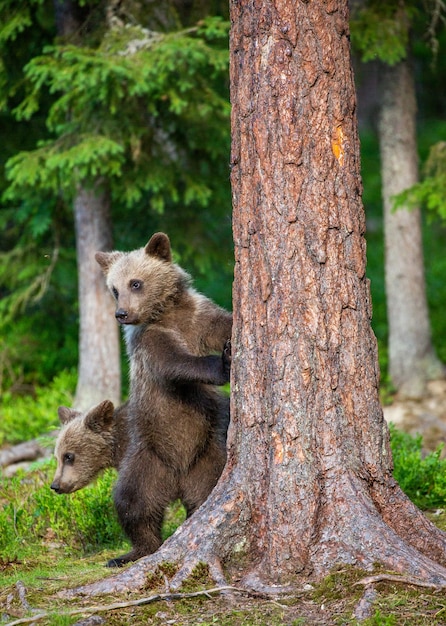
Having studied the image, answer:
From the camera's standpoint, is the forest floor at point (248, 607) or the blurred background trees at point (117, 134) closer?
the forest floor at point (248, 607)

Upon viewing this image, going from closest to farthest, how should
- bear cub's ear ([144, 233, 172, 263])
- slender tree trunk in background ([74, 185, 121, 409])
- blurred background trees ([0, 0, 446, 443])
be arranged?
bear cub's ear ([144, 233, 172, 263]), blurred background trees ([0, 0, 446, 443]), slender tree trunk in background ([74, 185, 121, 409])

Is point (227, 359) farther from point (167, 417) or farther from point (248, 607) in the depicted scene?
point (248, 607)

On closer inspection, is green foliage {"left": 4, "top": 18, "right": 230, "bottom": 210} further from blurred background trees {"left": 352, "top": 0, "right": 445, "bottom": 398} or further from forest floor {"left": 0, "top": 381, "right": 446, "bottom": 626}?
forest floor {"left": 0, "top": 381, "right": 446, "bottom": 626}

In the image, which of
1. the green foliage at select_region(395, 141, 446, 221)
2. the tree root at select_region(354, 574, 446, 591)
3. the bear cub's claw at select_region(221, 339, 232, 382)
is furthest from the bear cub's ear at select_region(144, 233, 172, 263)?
the green foliage at select_region(395, 141, 446, 221)

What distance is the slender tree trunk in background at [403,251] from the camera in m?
12.1

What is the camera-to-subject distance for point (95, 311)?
11.0 m

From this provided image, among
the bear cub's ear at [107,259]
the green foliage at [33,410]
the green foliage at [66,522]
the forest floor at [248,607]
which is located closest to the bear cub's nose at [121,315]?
the bear cub's ear at [107,259]

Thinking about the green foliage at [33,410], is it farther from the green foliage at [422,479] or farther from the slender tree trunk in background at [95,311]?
the green foliage at [422,479]

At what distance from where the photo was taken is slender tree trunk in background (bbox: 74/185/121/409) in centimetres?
1085

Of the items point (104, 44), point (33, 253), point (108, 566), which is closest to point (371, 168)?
point (33, 253)

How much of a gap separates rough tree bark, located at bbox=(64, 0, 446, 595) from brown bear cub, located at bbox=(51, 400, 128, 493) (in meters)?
2.38

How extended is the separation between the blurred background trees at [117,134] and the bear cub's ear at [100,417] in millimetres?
1975

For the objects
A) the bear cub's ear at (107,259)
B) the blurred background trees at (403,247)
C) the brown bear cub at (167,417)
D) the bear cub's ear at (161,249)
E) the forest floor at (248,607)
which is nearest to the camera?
the forest floor at (248,607)

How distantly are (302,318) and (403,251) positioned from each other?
7.74m
